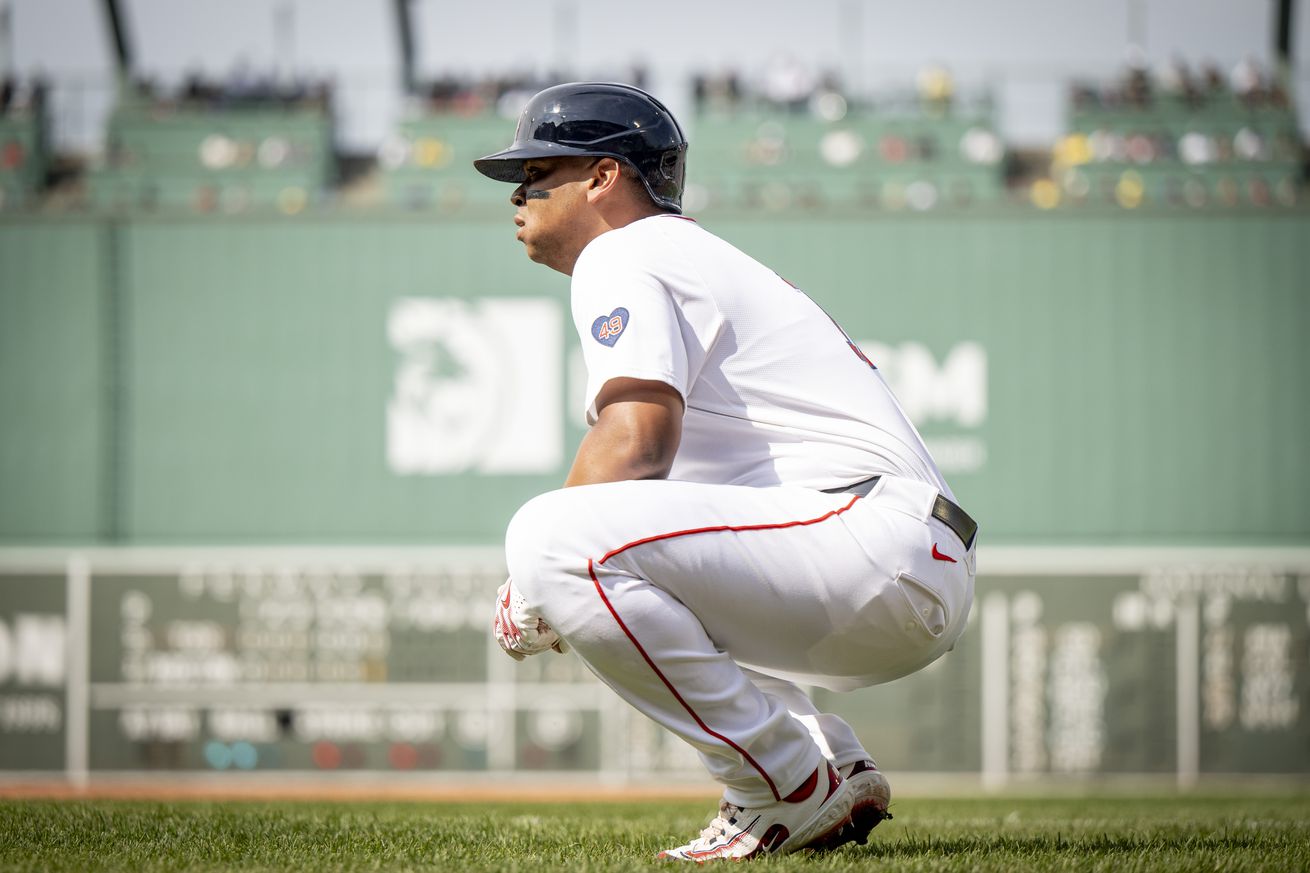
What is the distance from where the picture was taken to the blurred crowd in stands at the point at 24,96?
48.5 feet

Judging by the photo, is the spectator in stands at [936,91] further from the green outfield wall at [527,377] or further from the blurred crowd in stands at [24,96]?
the blurred crowd in stands at [24,96]

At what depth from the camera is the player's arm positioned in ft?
8.41

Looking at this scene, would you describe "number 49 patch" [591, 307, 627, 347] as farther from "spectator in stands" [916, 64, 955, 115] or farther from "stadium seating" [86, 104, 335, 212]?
"spectator in stands" [916, 64, 955, 115]

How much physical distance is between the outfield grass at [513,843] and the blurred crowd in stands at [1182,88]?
12399mm

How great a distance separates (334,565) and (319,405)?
68.5 inches

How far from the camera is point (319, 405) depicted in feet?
39.7

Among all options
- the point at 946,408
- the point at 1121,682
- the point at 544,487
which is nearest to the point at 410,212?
the point at 544,487

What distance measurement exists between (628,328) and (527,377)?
951cm

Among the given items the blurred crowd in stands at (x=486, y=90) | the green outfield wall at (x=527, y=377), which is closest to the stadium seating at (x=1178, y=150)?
the green outfield wall at (x=527, y=377)

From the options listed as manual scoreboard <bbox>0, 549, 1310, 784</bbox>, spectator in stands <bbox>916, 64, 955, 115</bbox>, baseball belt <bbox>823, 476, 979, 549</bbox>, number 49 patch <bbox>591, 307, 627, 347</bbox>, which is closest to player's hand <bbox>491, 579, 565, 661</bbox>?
number 49 patch <bbox>591, 307, 627, 347</bbox>

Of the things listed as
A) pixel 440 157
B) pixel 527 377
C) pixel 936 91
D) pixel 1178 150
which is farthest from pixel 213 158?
pixel 1178 150

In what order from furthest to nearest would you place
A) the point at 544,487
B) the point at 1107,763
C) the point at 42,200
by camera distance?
the point at 42,200
the point at 544,487
the point at 1107,763

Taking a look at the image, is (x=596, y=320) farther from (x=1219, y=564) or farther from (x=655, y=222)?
(x=1219, y=564)

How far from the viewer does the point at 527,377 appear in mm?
12023
